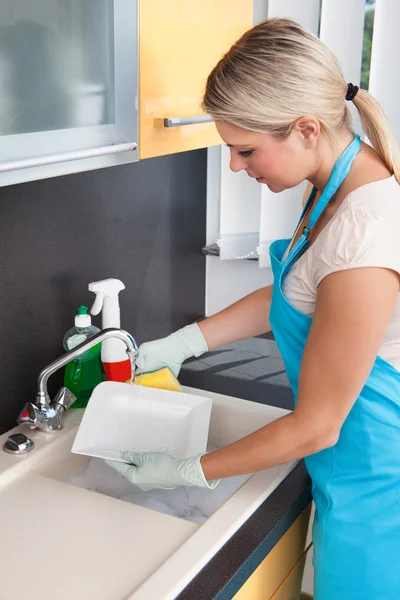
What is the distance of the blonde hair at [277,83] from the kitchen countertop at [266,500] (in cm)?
61

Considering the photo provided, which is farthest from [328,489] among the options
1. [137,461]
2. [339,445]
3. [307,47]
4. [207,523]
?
[307,47]

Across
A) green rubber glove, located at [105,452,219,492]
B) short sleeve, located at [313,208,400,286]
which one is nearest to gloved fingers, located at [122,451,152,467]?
green rubber glove, located at [105,452,219,492]

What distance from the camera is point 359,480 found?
1.17m

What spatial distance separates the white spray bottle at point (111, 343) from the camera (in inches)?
60.0

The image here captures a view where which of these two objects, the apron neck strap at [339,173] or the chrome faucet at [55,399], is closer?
the apron neck strap at [339,173]

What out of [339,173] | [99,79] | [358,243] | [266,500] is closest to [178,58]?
[99,79]

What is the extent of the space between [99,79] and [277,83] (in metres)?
0.26

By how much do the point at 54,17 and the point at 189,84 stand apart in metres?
0.43

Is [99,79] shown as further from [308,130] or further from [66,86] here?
[308,130]

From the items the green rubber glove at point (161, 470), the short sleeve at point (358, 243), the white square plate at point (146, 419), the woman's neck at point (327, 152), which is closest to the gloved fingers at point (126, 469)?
the green rubber glove at point (161, 470)

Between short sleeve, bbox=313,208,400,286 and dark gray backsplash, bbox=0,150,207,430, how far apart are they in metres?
0.65

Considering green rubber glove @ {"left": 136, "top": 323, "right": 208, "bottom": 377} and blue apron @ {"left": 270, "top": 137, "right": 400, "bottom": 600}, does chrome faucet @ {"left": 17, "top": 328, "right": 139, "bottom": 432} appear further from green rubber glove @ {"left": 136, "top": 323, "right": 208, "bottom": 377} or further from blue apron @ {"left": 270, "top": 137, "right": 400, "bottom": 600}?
blue apron @ {"left": 270, "top": 137, "right": 400, "bottom": 600}

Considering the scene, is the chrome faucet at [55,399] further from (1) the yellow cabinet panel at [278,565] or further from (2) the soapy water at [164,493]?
(1) the yellow cabinet panel at [278,565]

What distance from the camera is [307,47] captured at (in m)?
1.06
